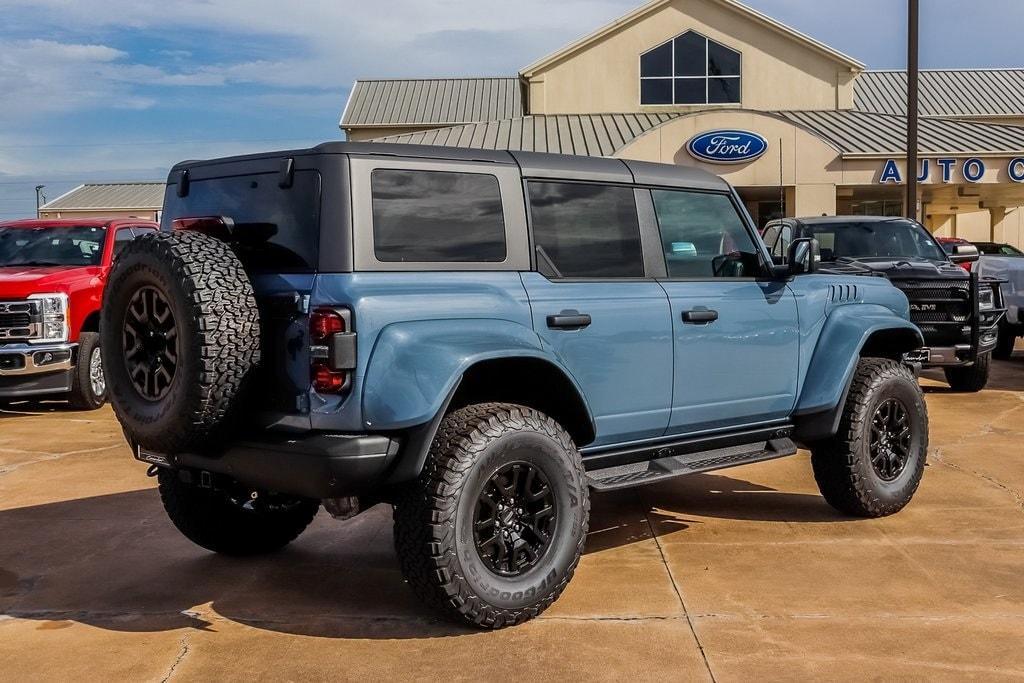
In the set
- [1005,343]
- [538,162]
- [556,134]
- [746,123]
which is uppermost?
[556,134]

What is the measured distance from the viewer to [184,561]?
555 centimetres

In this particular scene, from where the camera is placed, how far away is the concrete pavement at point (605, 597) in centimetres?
405

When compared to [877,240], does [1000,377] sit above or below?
below

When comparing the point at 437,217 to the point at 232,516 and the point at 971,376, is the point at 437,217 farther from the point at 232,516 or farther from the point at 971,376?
the point at 971,376

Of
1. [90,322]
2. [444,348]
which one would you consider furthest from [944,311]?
[90,322]

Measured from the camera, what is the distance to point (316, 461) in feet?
13.1

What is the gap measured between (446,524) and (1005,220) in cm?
4353

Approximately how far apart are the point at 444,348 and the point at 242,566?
2011mm

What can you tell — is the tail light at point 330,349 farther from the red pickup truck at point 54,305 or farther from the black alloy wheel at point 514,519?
the red pickup truck at point 54,305

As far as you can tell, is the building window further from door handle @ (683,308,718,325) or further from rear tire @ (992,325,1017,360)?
door handle @ (683,308,718,325)

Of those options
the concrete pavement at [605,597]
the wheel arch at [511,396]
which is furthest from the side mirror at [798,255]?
the wheel arch at [511,396]

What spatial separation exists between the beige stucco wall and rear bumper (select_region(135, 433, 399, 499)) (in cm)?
2895

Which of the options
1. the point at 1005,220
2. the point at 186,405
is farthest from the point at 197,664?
the point at 1005,220

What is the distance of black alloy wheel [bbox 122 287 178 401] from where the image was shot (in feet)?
13.8
